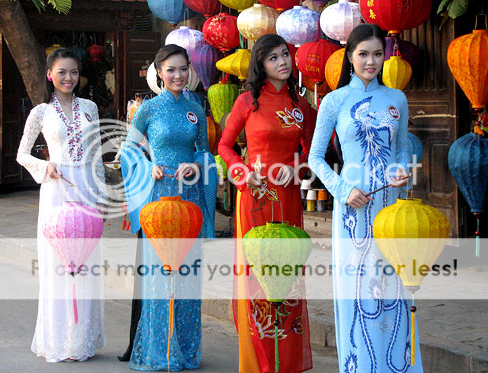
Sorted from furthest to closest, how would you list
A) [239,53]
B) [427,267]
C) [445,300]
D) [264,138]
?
[239,53], [445,300], [264,138], [427,267]

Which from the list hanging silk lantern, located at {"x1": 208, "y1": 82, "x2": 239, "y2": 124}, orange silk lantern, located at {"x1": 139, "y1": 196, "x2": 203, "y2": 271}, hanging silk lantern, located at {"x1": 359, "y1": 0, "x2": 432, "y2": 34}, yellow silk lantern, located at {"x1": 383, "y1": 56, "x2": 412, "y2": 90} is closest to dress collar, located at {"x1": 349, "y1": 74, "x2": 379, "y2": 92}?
orange silk lantern, located at {"x1": 139, "y1": 196, "x2": 203, "y2": 271}

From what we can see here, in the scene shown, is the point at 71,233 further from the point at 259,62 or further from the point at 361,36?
the point at 361,36

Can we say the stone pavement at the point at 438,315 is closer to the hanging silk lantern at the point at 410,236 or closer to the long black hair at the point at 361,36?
the hanging silk lantern at the point at 410,236

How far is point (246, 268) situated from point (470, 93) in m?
2.60

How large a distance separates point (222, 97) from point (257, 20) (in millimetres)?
1072

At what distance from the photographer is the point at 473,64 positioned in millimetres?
6129

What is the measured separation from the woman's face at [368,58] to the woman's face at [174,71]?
3.94 feet

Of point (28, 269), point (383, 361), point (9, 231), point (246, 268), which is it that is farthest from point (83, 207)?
point (9, 231)

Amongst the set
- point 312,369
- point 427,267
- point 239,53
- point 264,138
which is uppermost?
point 239,53

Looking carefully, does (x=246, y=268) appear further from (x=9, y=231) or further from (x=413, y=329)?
(x=9, y=231)

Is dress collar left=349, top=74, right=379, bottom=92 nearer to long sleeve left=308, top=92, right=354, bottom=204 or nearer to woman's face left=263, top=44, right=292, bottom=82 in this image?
long sleeve left=308, top=92, right=354, bottom=204

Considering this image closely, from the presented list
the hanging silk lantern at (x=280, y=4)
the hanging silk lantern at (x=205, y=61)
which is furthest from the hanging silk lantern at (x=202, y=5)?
the hanging silk lantern at (x=280, y=4)

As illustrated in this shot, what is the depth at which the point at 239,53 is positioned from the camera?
7.55 m

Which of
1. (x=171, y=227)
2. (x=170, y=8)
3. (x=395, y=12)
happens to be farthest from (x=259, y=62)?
(x=170, y=8)
